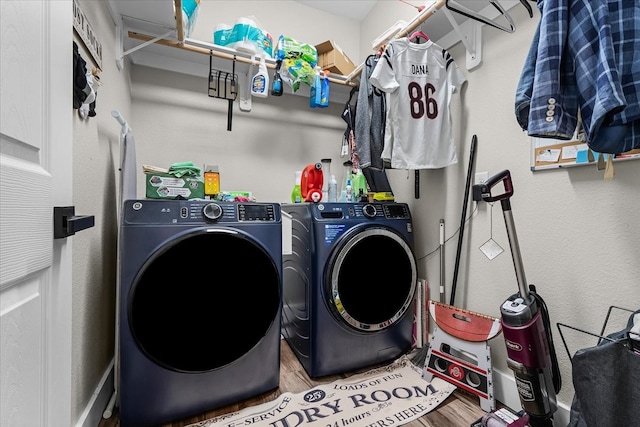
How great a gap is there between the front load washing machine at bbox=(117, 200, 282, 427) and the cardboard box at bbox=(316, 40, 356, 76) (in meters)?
1.38

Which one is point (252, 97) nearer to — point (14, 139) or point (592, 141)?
point (14, 139)

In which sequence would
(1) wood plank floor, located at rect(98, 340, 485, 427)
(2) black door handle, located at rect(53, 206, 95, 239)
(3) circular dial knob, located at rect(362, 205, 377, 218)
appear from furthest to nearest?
(3) circular dial knob, located at rect(362, 205, 377, 218) < (1) wood plank floor, located at rect(98, 340, 485, 427) < (2) black door handle, located at rect(53, 206, 95, 239)

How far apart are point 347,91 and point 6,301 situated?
8.25ft

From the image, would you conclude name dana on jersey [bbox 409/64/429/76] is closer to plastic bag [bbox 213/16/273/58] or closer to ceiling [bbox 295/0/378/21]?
plastic bag [bbox 213/16/273/58]

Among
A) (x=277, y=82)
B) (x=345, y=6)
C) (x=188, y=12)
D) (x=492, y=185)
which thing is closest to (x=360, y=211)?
(x=492, y=185)

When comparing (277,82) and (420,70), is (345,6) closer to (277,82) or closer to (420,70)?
(277,82)

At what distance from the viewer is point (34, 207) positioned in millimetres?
574

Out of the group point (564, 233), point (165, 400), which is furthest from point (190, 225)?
point (564, 233)

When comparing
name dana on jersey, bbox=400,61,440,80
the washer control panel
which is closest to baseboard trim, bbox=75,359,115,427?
the washer control panel

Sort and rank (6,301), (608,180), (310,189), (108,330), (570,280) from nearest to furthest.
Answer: (6,301) → (608,180) → (570,280) → (108,330) → (310,189)

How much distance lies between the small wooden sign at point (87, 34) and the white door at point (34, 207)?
1.12ft

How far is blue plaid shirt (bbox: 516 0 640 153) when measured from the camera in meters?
0.77

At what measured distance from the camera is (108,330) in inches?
59.0

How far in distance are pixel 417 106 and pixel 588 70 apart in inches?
35.0
